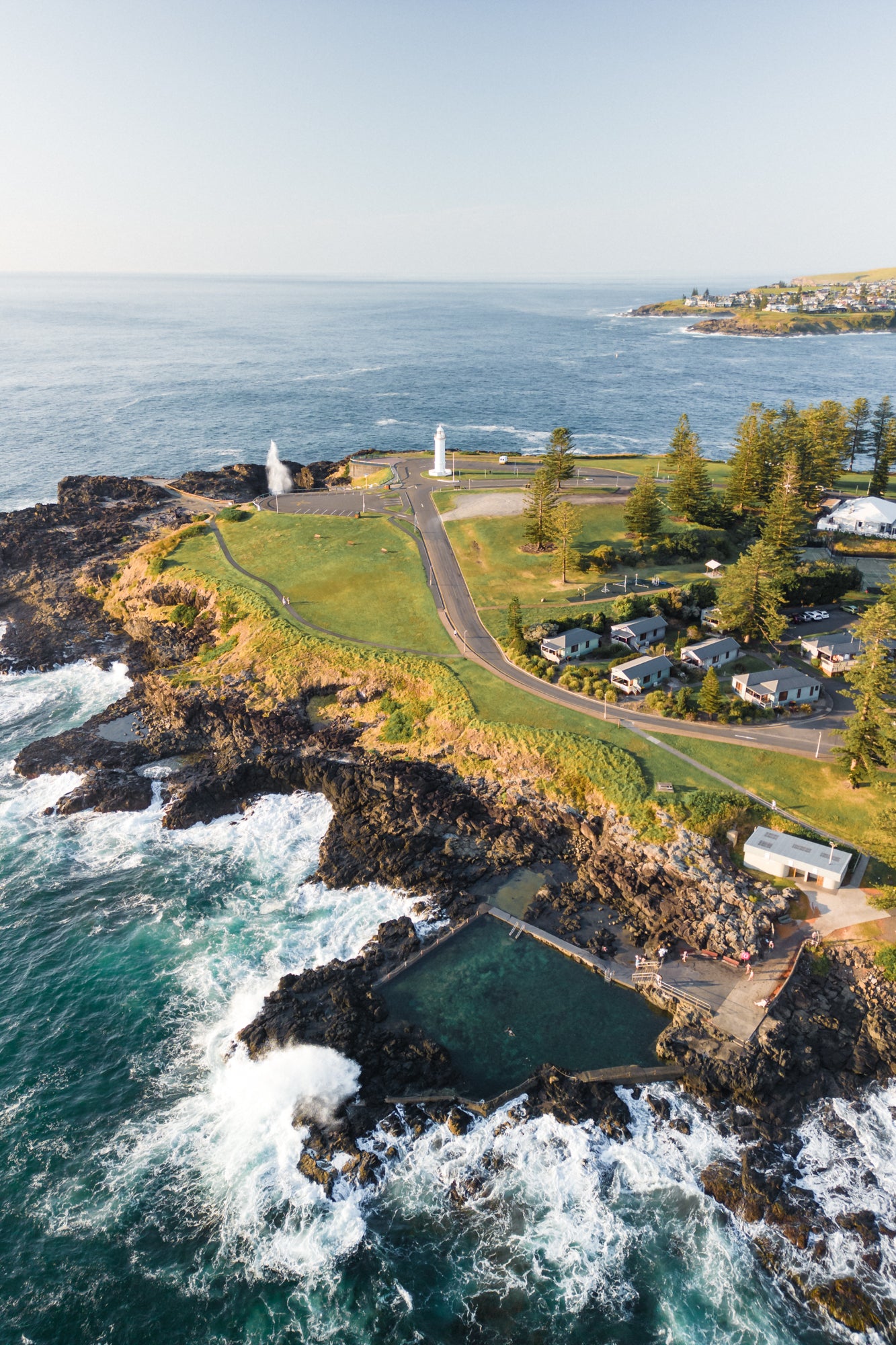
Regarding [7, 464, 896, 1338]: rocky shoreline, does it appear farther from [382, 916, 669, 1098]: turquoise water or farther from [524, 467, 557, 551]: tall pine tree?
[524, 467, 557, 551]: tall pine tree

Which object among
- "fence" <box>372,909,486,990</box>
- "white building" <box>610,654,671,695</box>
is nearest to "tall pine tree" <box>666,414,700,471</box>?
"white building" <box>610,654,671,695</box>

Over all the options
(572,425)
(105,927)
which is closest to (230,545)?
(105,927)

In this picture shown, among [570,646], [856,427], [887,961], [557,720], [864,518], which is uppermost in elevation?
[856,427]

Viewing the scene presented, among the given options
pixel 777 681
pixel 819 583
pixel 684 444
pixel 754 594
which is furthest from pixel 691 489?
pixel 777 681

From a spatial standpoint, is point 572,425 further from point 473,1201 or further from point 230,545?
point 473,1201

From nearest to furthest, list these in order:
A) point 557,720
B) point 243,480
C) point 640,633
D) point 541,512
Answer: point 557,720 → point 640,633 → point 541,512 → point 243,480

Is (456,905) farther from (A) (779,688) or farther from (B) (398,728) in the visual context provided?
(A) (779,688)
